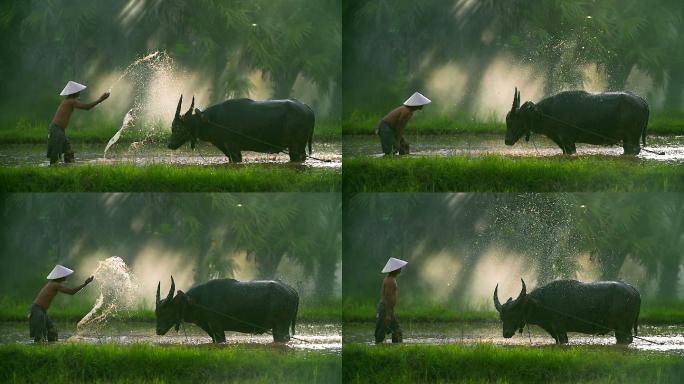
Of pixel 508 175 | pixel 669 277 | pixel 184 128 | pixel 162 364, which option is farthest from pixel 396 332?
pixel 184 128

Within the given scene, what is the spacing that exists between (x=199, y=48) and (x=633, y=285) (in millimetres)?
2856

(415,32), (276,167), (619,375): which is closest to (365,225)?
(276,167)

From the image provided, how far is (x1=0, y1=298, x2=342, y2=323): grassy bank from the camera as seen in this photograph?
7.23 metres

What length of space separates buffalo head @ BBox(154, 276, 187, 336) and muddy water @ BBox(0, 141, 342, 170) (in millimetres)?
746

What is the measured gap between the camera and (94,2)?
7.39 meters

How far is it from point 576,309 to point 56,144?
125 inches

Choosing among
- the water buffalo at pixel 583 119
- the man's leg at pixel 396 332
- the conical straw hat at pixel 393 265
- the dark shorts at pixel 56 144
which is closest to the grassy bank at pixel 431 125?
the water buffalo at pixel 583 119

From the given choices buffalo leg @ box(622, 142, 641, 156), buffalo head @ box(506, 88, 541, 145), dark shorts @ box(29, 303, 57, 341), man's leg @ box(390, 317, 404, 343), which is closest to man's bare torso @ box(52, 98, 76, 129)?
dark shorts @ box(29, 303, 57, 341)

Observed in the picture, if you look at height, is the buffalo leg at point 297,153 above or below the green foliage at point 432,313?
above

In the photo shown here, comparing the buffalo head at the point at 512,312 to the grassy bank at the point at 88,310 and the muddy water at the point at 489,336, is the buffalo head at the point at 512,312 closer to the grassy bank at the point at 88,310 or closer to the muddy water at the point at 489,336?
the muddy water at the point at 489,336

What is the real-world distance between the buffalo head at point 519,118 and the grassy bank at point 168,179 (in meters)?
1.03

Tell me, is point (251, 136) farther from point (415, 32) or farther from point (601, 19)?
point (601, 19)

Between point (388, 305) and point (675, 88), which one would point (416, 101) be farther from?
point (675, 88)

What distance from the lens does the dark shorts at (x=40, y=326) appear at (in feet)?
23.7
